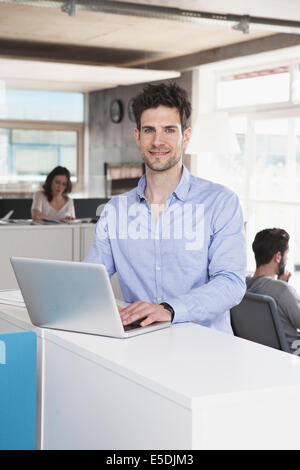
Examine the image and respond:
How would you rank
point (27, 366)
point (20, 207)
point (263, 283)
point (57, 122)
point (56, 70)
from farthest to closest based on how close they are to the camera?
1. point (57, 122)
2. point (20, 207)
3. point (56, 70)
4. point (263, 283)
5. point (27, 366)

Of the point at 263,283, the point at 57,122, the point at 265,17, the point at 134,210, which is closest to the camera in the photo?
the point at 134,210

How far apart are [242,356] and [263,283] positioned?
2379mm

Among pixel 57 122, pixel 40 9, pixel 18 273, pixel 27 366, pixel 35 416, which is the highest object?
pixel 40 9

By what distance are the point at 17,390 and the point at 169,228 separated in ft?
2.58

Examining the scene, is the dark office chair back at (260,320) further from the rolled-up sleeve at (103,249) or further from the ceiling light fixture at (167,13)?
the ceiling light fixture at (167,13)

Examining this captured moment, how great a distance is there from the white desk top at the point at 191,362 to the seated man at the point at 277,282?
2.04 m

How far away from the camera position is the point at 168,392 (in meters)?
1.26

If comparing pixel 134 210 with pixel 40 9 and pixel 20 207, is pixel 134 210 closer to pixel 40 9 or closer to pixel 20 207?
pixel 40 9

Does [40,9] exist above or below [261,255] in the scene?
above

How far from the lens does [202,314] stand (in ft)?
6.42

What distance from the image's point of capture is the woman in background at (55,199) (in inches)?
A: 295

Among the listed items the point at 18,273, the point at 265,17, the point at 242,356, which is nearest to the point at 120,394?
the point at 242,356

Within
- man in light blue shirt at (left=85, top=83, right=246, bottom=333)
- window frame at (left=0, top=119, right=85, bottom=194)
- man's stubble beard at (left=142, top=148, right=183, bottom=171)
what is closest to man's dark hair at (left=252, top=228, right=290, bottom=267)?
man in light blue shirt at (left=85, top=83, right=246, bottom=333)

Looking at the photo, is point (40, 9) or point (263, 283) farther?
point (40, 9)
